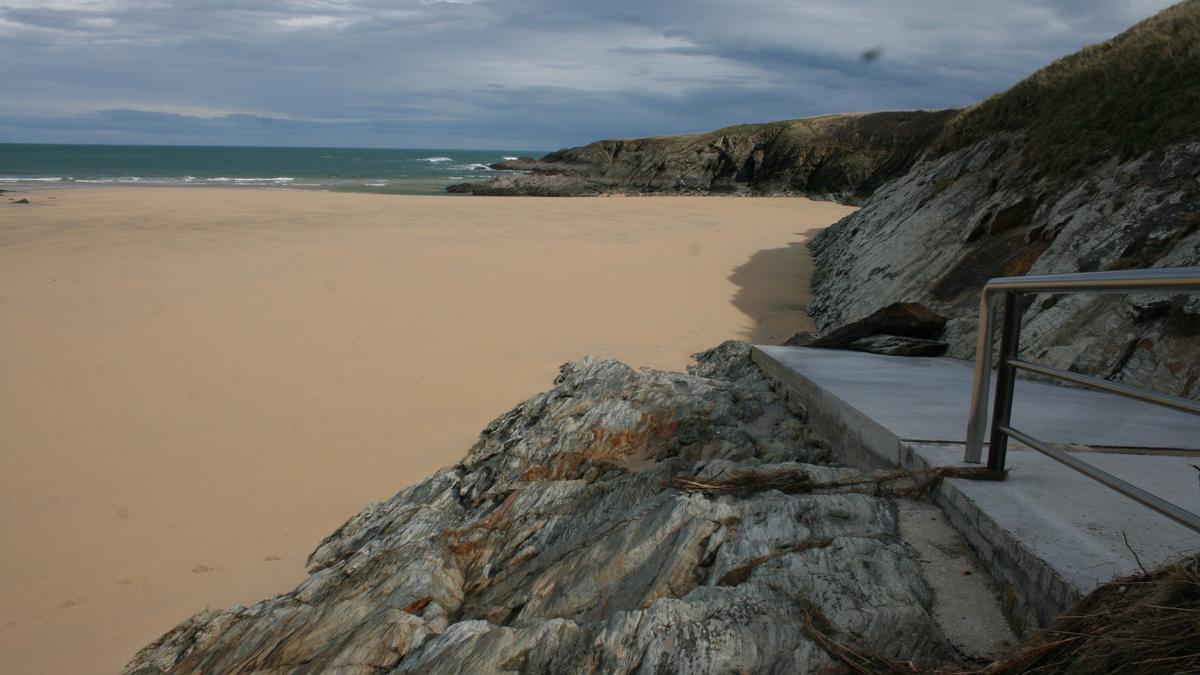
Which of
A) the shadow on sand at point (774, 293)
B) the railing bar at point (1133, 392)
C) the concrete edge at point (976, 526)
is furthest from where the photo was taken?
the shadow on sand at point (774, 293)

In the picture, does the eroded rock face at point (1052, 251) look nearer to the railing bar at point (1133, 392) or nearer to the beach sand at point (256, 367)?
the beach sand at point (256, 367)

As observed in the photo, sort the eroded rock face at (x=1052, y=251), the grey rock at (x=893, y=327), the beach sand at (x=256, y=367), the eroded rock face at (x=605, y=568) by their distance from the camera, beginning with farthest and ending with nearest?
the grey rock at (x=893, y=327) → the beach sand at (x=256, y=367) → the eroded rock face at (x=1052, y=251) → the eroded rock face at (x=605, y=568)

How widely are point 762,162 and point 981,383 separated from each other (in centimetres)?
3984

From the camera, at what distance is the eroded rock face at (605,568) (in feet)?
8.36

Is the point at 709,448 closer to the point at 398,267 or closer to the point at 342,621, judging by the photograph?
the point at 342,621

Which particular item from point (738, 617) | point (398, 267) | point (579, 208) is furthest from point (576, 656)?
point (579, 208)

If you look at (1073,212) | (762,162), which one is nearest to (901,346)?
(1073,212)

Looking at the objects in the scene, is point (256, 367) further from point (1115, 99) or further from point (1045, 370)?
point (1115, 99)

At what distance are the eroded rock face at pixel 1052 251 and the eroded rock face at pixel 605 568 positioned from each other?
206 centimetres

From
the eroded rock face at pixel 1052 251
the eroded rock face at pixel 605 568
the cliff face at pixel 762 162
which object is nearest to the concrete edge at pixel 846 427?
the eroded rock face at pixel 605 568

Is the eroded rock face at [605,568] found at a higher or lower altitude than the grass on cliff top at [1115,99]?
lower

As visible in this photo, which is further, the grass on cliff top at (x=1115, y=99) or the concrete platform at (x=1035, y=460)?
the grass on cliff top at (x=1115, y=99)

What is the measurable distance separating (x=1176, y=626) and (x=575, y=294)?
1095 cm

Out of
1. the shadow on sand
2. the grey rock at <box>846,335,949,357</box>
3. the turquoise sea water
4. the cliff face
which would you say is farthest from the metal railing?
the turquoise sea water
